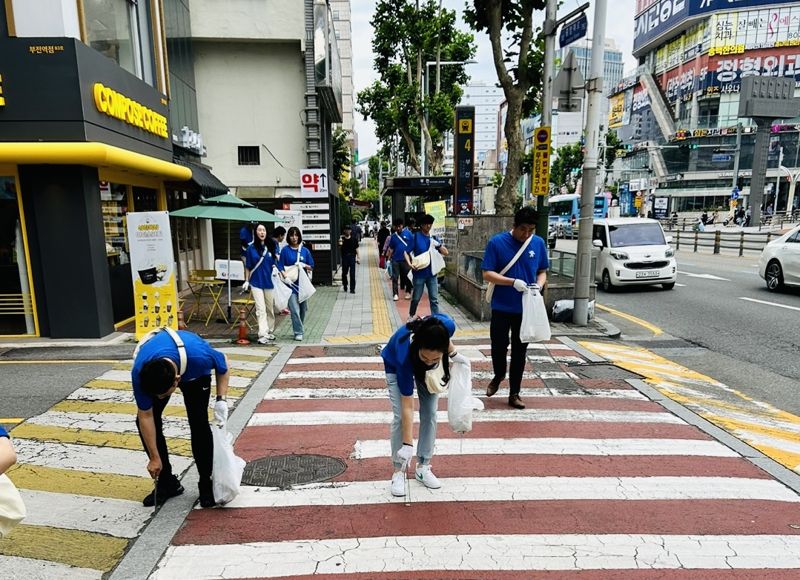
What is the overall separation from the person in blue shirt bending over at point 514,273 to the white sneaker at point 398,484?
2224 mm

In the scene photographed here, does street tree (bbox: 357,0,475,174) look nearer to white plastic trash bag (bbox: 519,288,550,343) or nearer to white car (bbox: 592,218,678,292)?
white car (bbox: 592,218,678,292)

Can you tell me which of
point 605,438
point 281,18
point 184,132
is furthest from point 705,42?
point 605,438

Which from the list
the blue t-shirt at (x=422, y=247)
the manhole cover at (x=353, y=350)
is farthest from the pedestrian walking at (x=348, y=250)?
the manhole cover at (x=353, y=350)

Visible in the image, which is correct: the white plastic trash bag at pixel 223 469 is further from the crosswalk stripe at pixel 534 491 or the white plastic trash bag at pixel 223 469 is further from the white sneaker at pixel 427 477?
the white sneaker at pixel 427 477

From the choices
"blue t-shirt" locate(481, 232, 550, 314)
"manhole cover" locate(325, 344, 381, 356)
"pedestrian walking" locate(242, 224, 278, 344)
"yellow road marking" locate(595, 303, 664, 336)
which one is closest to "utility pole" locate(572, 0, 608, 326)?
"yellow road marking" locate(595, 303, 664, 336)

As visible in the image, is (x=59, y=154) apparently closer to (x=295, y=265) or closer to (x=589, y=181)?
(x=295, y=265)

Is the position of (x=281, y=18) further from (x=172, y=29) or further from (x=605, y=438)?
(x=605, y=438)

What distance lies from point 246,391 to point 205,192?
825 centimetres

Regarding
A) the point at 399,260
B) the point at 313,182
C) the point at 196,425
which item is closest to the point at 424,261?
the point at 399,260

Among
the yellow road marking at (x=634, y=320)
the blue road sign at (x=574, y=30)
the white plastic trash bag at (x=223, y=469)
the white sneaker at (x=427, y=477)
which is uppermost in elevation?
the blue road sign at (x=574, y=30)

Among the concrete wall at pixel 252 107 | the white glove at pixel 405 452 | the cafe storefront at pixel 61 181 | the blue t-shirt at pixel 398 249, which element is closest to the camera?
the white glove at pixel 405 452

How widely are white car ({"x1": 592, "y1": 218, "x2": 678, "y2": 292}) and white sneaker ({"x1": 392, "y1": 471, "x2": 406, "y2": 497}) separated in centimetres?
1123

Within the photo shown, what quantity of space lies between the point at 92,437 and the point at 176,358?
2.47 m

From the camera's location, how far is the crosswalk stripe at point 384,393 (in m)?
6.31
